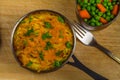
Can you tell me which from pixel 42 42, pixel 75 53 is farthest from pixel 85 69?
pixel 42 42

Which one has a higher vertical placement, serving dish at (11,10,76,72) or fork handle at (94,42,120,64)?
serving dish at (11,10,76,72)

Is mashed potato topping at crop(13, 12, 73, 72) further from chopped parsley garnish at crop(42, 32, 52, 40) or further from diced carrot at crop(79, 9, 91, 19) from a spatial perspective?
diced carrot at crop(79, 9, 91, 19)

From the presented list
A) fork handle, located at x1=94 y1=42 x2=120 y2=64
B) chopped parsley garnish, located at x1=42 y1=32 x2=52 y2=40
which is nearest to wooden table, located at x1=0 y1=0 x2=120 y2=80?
fork handle, located at x1=94 y1=42 x2=120 y2=64

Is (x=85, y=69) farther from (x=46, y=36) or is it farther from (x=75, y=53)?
(x=46, y=36)

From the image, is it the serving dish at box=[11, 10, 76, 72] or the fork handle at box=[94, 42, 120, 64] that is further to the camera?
the fork handle at box=[94, 42, 120, 64]

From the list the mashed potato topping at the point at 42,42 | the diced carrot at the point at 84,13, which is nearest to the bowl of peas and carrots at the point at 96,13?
the diced carrot at the point at 84,13

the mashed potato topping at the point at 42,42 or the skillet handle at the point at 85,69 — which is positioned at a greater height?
the mashed potato topping at the point at 42,42

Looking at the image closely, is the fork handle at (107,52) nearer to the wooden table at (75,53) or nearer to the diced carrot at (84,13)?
the wooden table at (75,53)
